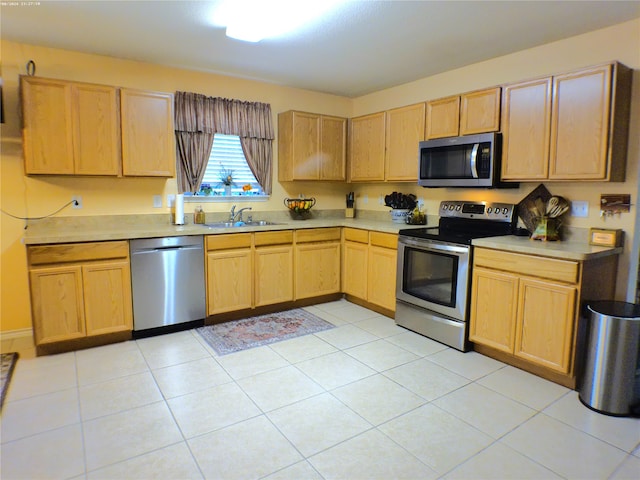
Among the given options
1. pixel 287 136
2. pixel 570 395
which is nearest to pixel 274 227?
pixel 287 136

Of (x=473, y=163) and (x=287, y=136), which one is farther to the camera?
(x=287, y=136)

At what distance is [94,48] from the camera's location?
11.1 ft

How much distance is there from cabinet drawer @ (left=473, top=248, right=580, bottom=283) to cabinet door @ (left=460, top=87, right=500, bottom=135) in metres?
1.10

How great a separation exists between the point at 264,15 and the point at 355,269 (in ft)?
8.81

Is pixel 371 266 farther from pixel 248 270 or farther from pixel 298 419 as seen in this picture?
pixel 298 419

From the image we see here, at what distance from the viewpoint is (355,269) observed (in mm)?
4445

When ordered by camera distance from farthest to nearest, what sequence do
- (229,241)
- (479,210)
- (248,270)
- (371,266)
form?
(371,266), (248,270), (229,241), (479,210)

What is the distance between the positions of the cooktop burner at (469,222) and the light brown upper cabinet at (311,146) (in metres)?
1.43

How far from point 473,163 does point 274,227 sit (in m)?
2.01

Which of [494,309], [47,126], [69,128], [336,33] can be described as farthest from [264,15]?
[494,309]

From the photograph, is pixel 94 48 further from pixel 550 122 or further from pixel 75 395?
pixel 550 122

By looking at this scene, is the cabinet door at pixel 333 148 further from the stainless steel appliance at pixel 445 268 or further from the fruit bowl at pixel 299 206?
the stainless steel appliance at pixel 445 268

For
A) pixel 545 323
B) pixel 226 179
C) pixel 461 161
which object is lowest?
pixel 545 323

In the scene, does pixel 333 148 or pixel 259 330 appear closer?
pixel 259 330
